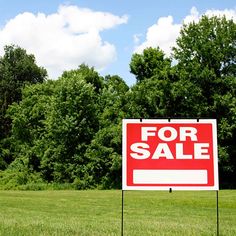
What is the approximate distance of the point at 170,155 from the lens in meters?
8.18

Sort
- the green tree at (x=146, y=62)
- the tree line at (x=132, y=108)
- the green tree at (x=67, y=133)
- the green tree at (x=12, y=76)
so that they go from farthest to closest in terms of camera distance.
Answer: the green tree at (x=12, y=76), the green tree at (x=146, y=62), the green tree at (x=67, y=133), the tree line at (x=132, y=108)

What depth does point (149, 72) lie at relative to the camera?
167 ft

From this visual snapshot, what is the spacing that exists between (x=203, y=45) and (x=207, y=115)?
690 centimetres

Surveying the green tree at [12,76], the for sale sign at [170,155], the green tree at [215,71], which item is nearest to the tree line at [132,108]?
the green tree at [215,71]

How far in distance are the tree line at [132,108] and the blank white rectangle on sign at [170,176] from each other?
3489 cm

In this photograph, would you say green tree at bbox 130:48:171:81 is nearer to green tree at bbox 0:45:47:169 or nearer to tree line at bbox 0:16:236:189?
tree line at bbox 0:16:236:189

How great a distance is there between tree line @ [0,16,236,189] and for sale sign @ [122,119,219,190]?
34867 mm

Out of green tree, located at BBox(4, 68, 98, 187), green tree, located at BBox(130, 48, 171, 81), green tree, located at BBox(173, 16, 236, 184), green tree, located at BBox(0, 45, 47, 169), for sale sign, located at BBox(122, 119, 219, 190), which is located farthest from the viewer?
green tree, located at BBox(0, 45, 47, 169)

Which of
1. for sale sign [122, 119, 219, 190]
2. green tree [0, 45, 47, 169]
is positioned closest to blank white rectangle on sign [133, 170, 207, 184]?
for sale sign [122, 119, 219, 190]

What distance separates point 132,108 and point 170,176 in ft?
132

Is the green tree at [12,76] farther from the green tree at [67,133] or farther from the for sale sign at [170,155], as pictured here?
the for sale sign at [170,155]

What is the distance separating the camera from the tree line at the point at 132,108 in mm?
45094

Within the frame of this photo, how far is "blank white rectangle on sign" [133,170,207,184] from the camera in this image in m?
8.11

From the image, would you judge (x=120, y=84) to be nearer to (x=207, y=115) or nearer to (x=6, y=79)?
(x=207, y=115)
